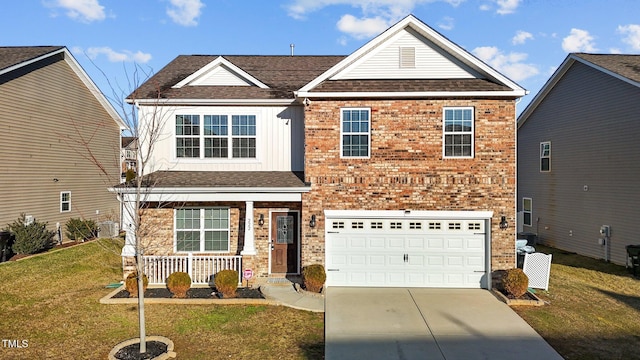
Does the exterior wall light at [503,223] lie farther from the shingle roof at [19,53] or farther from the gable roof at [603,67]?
the shingle roof at [19,53]

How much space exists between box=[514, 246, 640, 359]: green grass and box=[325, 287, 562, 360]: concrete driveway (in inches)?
21.2

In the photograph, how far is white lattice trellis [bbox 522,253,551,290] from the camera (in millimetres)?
10875

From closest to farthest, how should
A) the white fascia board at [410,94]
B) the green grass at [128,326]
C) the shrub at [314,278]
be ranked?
1. the green grass at [128,326]
2. the shrub at [314,278]
3. the white fascia board at [410,94]

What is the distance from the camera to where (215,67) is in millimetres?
13539

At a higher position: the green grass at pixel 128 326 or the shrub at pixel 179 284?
the shrub at pixel 179 284

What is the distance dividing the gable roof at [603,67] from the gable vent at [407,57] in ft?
29.9

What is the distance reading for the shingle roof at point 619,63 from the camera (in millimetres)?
14727

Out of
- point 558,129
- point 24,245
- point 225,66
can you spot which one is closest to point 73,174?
point 24,245

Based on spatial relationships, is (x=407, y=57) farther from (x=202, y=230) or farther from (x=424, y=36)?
(x=202, y=230)

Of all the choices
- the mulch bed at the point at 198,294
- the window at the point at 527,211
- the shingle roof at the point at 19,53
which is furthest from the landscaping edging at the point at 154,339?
the window at the point at 527,211

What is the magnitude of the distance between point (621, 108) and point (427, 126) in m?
9.81

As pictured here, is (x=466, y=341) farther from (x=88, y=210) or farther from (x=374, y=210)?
(x=88, y=210)

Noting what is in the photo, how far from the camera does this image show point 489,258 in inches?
436

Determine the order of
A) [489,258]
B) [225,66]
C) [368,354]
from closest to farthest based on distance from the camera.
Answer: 1. [368,354]
2. [489,258]
3. [225,66]
